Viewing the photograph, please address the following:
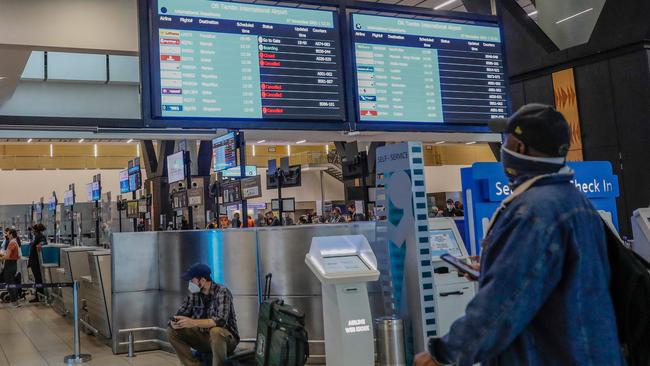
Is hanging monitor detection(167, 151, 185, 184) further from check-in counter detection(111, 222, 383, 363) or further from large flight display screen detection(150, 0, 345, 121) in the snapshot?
large flight display screen detection(150, 0, 345, 121)

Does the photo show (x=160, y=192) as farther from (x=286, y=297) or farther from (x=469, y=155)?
(x=469, y=155)

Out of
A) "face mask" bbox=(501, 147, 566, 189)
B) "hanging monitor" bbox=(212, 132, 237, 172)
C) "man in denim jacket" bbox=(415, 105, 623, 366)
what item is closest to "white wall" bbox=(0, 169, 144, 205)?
"hanging monitor" bbox=(212, 132, 237, 172)

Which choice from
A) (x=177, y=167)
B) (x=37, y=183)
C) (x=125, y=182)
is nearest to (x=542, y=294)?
(x=177, y=167)

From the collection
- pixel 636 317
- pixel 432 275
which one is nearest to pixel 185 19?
pixel 432 275

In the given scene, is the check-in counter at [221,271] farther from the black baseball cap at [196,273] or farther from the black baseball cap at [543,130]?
the black baseball cap at [543,130]

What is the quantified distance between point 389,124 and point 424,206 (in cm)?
76

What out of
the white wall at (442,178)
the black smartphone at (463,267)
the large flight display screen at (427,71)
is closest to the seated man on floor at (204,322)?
the large flight display screen at (427,71)

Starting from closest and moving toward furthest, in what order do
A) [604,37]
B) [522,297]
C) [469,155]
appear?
[522,297], [604,37], [469,155]

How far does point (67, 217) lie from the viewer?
1581 cm

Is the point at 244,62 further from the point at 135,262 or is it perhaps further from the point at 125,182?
the point at 125,182

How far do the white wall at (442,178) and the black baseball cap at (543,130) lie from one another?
94.0 ft

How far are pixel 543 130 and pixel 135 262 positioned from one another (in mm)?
6564

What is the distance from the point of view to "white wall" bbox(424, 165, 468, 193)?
98.4ft

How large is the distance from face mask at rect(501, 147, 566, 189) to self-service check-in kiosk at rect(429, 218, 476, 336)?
2.69 metres
